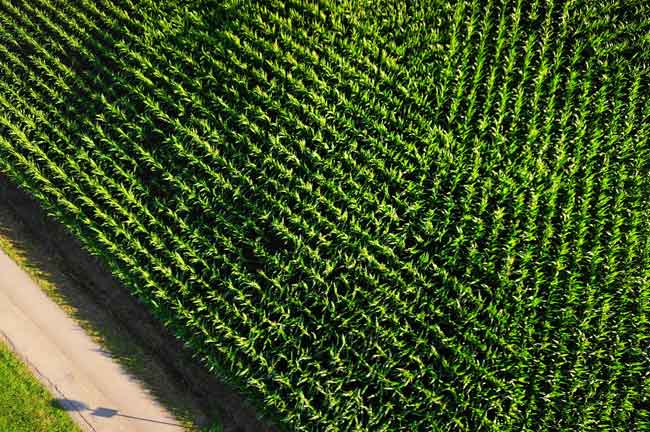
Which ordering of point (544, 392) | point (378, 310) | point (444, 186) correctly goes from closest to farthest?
point (544, 392)
point (378, 310)
point (444, 186)

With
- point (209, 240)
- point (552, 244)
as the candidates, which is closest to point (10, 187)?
point (209, 240)

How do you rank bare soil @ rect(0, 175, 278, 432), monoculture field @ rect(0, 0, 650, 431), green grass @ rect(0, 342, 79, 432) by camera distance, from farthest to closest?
bare soil @ rect(0, 175, 278, 432) → green grass @ rect(0, 342, 79, 432) → monoculture field @ rect(0, 0, 650, 431)

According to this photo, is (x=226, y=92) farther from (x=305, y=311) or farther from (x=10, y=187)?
(x=10, y=187)

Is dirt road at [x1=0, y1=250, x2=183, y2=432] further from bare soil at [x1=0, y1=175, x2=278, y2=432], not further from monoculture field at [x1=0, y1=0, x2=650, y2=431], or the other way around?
monoculture field at [x1=0, y1=0, x2=650, y2=431]

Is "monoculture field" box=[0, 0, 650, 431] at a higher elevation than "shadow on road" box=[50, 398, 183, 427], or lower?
higher

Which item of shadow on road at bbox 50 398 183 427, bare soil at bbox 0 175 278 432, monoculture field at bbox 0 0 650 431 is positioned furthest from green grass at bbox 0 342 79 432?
monoculture field at bbox 0 0 650 431

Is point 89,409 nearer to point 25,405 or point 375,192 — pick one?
point 25,405
